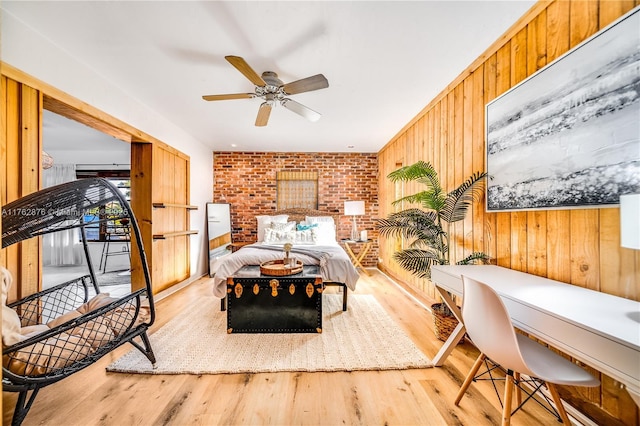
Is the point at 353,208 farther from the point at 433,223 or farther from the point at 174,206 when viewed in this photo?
the point at 174,206

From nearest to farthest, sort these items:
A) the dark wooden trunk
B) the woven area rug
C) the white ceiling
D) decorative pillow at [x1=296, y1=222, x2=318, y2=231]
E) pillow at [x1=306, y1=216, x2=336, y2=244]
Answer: the white ceiling → the woven area rug → the dark wooden trunk → pillow at [x1=306, y1=216, x2=336, y2=244] → decorative pillow at [x1=296, y1=222, x2=318, y2=231]

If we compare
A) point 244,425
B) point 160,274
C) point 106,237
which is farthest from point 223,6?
point 106,237

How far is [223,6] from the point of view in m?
1.85

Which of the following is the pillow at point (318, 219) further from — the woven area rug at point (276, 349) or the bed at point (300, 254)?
A: the woven area rug at point (276, 349)

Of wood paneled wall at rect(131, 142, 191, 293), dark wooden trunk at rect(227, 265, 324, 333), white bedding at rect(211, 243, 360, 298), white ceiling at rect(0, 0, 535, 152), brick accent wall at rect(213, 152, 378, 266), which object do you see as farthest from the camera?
brick accent wall at rect(213, 152, 378, 266)

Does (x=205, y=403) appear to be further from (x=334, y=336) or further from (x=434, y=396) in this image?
(x=434, y=396)

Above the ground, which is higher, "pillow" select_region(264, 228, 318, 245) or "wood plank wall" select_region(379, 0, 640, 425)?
"wood plank wall" select_region(379, 0, 640, 425)

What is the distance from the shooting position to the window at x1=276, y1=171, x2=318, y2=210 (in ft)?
18.4

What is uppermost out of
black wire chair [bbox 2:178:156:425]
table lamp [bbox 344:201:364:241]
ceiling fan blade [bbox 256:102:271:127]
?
ceiling fan blade [bbox 256:102:271:127]

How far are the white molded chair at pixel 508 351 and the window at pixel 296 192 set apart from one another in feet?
13.8

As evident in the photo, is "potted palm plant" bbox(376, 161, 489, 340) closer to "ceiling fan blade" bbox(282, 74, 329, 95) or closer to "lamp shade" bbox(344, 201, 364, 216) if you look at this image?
"ceiling fan blade" bbox(282, 74, 329, 95)

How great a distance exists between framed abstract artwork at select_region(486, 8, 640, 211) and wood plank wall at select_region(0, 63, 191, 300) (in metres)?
2.66

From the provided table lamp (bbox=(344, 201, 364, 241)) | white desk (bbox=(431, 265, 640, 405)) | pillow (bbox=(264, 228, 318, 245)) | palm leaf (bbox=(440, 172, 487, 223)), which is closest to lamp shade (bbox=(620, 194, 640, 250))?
white desk (bbox=(431, 265, 640, 405))

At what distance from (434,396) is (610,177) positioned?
162cm
